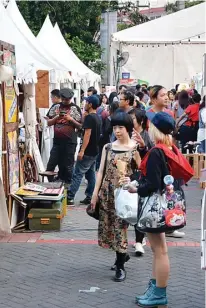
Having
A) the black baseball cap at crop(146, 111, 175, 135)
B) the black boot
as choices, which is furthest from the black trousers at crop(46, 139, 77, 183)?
the black baseball cap at crop(146, 111, 175, 135)

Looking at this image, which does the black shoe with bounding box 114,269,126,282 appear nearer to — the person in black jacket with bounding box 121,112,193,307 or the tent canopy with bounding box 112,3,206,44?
the person in black jacket with bounding box 121,112,193,307

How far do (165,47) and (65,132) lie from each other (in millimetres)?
14969

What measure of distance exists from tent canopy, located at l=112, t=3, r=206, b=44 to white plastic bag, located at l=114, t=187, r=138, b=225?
53.7 feet

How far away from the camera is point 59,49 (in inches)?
787

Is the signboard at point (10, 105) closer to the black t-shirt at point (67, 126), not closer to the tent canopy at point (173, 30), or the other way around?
the black t-shirt at point (67, 126)

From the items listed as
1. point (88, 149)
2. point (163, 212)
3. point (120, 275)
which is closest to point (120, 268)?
point (120, 275)

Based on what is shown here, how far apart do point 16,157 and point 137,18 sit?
46.9 metres

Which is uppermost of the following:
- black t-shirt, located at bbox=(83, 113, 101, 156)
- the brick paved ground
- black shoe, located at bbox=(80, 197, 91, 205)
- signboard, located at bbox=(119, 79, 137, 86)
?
signboard, located at bbox=(119, 79, 137, 86)

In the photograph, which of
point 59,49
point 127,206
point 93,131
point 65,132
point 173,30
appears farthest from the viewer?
point 173,30

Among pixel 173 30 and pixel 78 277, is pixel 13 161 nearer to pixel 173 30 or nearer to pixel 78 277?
pixel 78 277

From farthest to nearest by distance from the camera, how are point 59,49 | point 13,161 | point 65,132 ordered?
point 59,49
point 65,132
point 13,161

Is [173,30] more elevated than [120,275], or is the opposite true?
[173,30]

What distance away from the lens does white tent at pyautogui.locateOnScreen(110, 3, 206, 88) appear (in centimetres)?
2261

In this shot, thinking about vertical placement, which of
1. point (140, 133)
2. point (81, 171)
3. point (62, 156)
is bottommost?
point (81, 171)
